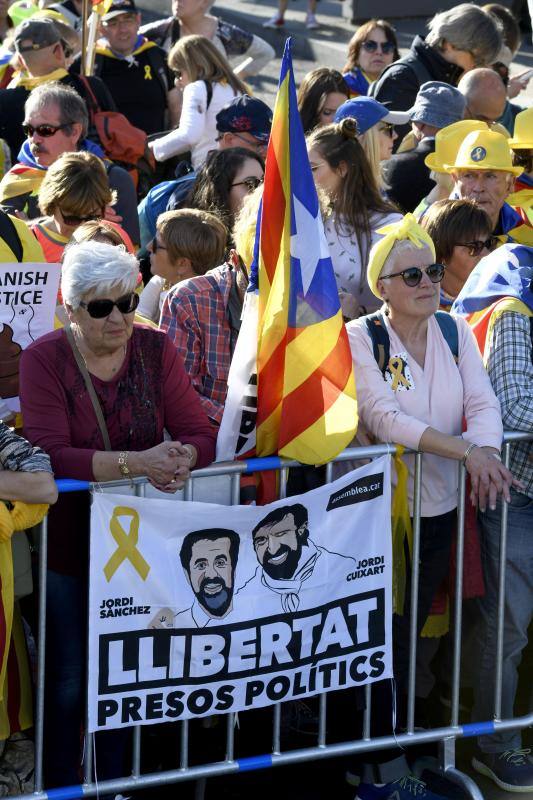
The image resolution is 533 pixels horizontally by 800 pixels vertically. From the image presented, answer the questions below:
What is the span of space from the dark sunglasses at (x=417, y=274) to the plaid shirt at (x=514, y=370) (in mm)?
360

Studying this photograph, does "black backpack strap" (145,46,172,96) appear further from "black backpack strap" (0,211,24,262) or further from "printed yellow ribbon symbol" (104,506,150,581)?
"printed yellow ribbon symbol" (104,506,150,581)

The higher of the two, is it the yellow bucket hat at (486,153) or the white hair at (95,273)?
the yellow bucket hat at (486,153)

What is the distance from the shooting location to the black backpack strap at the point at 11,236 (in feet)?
17.3

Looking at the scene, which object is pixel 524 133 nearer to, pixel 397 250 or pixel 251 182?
pixel 251 182

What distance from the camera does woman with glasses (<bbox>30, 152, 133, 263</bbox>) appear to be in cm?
577

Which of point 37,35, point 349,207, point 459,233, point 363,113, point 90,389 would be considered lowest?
point 90,389

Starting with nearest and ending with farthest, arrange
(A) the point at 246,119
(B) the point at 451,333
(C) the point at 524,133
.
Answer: (B) the point at 451,333, (C) the point at 524,133, (A) the point at 246,119

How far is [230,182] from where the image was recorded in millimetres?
6164

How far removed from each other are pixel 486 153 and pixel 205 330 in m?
2.02

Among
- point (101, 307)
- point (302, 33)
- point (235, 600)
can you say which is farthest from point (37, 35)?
point (302, 33)

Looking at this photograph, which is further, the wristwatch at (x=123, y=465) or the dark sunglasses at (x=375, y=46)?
the dark sunglasses at (x=375, y=46)

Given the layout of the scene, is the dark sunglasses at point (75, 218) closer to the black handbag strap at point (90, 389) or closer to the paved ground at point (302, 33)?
the black handbag strap at point (90, 389)

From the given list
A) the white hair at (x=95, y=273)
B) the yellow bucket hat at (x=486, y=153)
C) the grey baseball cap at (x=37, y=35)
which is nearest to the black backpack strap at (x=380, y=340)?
the white hair at (x=95, y=273)

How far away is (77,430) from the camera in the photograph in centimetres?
429
